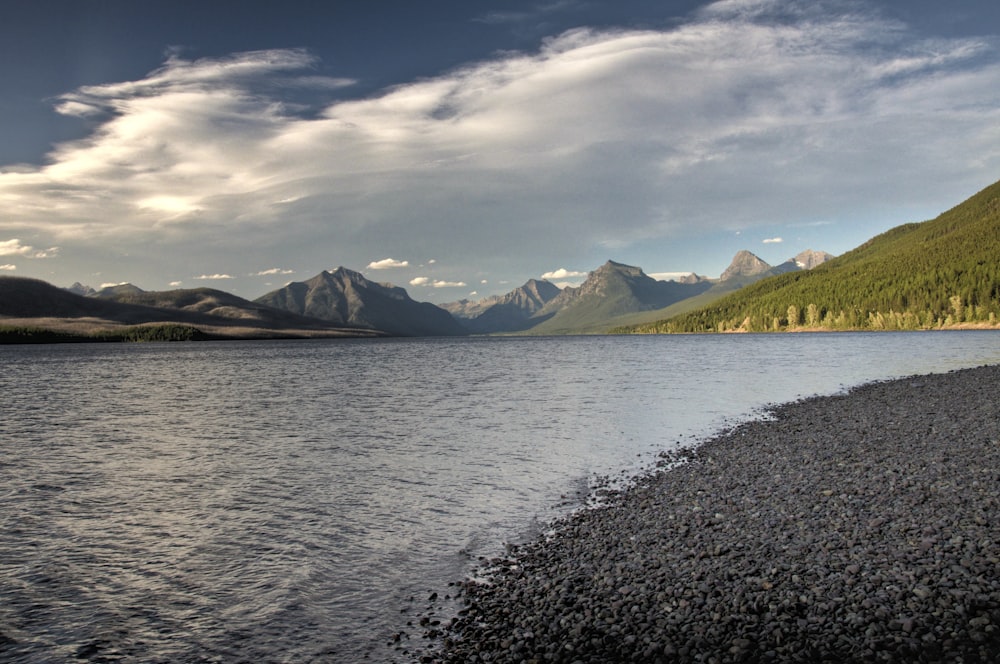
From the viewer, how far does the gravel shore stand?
8.98 metres

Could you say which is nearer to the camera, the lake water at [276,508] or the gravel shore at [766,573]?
the gravel shore at [766,573]

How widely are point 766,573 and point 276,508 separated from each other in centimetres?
1530

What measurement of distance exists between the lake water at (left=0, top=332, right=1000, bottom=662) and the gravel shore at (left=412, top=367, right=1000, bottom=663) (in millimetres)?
2112

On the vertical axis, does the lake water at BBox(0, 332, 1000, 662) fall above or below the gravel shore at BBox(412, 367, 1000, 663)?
below

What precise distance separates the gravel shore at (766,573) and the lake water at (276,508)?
211cm

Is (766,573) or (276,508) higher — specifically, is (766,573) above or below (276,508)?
above

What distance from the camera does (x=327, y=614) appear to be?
38.4 ft

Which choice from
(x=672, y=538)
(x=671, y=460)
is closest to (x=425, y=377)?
(x=671, y=460)

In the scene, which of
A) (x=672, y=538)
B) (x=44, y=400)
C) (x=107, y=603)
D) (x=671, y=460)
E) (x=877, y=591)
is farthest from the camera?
(x=44, y=400)

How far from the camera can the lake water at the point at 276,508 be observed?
11.3 meters

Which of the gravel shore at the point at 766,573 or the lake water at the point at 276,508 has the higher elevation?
the gravel shore at the point at 766,573

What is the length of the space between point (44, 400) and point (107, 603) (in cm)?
5561

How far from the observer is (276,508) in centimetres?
1925

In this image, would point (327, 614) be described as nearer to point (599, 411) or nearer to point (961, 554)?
point (961, 554)
